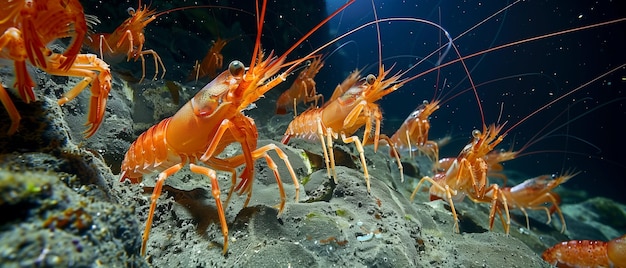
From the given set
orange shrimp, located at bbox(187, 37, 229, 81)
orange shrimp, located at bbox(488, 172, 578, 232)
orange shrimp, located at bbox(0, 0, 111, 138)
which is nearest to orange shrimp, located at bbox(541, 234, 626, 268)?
orange shrimp, located at bbox(488, 172, 578, 232)

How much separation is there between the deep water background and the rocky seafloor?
10.9ft

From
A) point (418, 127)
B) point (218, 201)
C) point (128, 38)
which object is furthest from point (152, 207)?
point (418, 127)

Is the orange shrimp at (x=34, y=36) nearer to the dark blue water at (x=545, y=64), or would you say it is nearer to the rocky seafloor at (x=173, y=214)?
the rocky seafloor at (x=173, y=214)

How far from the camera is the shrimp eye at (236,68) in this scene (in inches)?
110

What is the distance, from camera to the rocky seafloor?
1.20 m

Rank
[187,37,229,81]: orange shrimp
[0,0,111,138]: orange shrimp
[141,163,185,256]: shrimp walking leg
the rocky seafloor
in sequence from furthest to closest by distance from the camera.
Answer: [187,37,229,81]: orange shrimp < [141,163,185,256]: shrimp walking leg < [0,0,111,138]: orange shrimp < the rocky seafloor

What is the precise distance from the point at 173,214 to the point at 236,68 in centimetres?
140

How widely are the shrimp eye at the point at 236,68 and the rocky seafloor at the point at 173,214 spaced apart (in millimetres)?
1190

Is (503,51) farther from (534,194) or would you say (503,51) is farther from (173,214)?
(173,214)

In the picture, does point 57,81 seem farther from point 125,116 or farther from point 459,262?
point 459,262

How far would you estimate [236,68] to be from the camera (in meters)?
2.80

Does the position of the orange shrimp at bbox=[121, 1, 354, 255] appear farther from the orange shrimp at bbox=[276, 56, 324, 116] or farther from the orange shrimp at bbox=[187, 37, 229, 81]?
the orange shrimp at bbox=[276, 56, 324, 116]

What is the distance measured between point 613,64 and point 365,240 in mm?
12853

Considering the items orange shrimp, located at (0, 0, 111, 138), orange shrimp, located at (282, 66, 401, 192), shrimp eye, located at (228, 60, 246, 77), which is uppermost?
orange shrimp, located at (0, 0, 111, 138)
